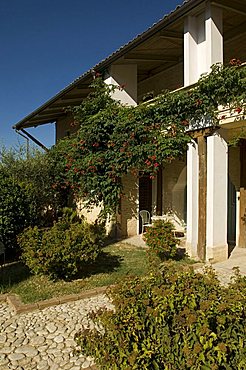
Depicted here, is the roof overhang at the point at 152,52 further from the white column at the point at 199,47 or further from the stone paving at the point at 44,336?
the stone paving at the point at 44,336

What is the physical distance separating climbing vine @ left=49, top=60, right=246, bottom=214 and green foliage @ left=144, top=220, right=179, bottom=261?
1.76 metres

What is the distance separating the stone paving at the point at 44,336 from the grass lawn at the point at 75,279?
50 cm

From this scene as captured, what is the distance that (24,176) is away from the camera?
39.4 feet

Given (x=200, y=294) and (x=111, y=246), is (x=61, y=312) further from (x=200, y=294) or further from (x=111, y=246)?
(x=111, y=246)

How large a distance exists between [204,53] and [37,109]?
942cm

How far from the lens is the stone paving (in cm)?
347

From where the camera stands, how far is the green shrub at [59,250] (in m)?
5.97

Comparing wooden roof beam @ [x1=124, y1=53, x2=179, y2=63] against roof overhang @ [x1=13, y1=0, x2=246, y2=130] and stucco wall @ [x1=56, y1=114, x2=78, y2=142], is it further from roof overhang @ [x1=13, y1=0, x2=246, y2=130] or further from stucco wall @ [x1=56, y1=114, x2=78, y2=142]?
stucco wall @ [x1=56, y1=114, x2=78, y2=142]

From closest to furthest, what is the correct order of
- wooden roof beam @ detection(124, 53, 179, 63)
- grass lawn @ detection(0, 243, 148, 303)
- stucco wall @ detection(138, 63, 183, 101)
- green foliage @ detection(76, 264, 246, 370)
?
green foliage @ detection(76, 264, 246, 370) → grass lawn @ detection(0, 243, 148, 303) → wooden roof beam @ detection(124, 53, 179, 63) → stucco wall @ detection(138, 63, 183, 101)

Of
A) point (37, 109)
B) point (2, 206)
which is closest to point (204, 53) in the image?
point (2, 206)

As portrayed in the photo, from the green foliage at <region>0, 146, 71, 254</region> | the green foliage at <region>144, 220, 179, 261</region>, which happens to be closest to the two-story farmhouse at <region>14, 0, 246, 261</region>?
the green foliage at <region>144, 220, 179, 261</region>

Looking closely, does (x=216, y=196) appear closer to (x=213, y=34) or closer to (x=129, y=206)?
(x=213, y=34)

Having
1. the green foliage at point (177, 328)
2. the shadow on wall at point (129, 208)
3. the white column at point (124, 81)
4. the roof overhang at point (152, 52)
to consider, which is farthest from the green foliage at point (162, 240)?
the roof overhang at point (152, 52)

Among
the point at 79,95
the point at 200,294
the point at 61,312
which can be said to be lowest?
the point at 61,312
